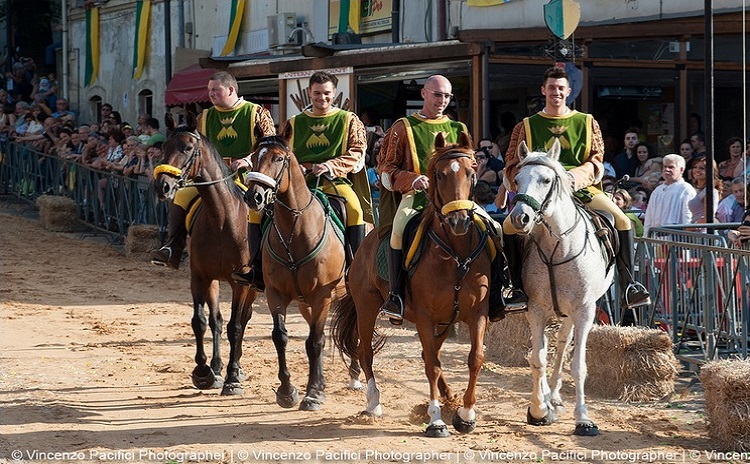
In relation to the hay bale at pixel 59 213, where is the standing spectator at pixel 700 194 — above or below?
above

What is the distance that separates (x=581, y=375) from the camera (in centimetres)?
886

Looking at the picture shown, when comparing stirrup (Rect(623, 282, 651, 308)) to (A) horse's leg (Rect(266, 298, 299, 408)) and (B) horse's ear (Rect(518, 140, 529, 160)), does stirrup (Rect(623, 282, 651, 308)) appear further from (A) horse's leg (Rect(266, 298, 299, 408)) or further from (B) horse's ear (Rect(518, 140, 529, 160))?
(A) horse's leg (Rect(266, 298, 299, 408))

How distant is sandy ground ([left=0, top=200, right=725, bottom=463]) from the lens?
8.24 metres

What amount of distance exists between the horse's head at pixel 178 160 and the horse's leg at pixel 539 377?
120 inches

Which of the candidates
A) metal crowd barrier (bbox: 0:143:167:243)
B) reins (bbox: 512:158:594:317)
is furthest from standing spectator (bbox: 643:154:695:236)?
metal crowd barrier (bbox: 0:143:167:243)

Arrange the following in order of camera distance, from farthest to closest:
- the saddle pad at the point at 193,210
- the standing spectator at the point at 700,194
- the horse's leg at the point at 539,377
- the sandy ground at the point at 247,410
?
1. the standing spectator at the point at 700,194
2. the saddle pad at the point at 193,210
3. the horse's leg at the point at 539,377
4. the sandy ground at the point at 247,410

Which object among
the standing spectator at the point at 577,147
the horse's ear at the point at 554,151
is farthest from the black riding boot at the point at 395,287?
the horse's ear at the point at 554,151

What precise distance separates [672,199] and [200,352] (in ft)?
17.2

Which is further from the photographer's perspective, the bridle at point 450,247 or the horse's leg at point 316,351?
the horse's leg at point 316,351

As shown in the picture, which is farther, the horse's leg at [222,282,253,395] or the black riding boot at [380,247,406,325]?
the horse's leg at [222,282,253,395]

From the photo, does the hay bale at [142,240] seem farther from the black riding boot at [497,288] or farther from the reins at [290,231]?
the black riding boot at [497,288]

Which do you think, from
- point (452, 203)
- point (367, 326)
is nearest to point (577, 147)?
point (452, 203)

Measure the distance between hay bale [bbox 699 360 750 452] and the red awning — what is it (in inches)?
629

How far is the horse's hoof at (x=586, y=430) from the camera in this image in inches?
340
